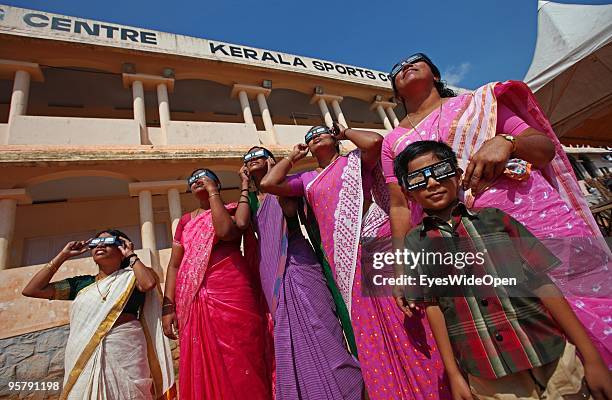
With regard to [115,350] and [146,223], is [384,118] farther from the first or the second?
[115,350]

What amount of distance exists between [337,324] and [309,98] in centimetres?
802

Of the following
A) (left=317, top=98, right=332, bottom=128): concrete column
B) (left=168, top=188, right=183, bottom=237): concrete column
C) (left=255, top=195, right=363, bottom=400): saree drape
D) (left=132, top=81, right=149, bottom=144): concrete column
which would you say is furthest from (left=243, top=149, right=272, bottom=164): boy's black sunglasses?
(left=317, top=98, right=332, bottom=128): concrete column

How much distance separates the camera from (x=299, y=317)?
5.27 ft

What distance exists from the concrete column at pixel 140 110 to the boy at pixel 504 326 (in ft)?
19.0

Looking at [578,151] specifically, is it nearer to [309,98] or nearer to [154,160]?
[309,98]

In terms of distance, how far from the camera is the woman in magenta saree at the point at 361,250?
1.34 m

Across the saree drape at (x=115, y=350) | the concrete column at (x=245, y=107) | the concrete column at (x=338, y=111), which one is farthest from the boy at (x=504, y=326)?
the concrete column at (x=338, y=111)

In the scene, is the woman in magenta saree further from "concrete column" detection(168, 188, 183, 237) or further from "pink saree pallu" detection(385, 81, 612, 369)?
"concrete column" detection(168, 188, 183, 237)

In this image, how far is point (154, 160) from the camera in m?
5.00

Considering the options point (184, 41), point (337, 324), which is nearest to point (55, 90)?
point (184, 41)

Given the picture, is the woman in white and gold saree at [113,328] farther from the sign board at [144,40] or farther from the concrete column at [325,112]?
the concrete column at [325,112]

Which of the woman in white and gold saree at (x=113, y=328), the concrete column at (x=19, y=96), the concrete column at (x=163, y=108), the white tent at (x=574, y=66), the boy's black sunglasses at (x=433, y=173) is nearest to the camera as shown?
the boy's black sunglasses at (x=433, y=173)

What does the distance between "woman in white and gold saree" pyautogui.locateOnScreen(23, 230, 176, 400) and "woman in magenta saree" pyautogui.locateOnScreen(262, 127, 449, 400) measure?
1376 mm

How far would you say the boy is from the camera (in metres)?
0.85
